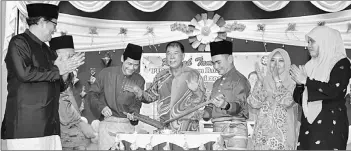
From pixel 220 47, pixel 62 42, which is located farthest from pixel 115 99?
pixel 220 47

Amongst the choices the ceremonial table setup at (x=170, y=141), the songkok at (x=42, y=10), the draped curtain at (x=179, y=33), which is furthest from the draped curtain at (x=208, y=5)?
the ceremonial table setup at (x=170, y=141)

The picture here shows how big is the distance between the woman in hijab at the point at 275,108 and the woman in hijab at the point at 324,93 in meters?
0.62

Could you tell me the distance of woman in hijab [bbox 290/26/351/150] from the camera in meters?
5.12

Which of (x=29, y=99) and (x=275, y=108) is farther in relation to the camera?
(x=275, y=108)

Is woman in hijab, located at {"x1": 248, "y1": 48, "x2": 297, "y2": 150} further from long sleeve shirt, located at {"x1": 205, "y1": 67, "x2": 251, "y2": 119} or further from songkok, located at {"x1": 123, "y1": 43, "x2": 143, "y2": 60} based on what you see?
songkok, located at {"x1": 123, "y1": 43, "x2": 143, "y2": 60}

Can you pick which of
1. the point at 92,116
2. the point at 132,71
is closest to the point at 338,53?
the point at 132,71

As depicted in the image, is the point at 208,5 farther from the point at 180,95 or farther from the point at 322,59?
the point at 322,59

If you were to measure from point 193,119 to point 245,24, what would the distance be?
1726 millimetres

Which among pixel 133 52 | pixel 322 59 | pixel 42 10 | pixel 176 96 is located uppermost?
pixel 42 10

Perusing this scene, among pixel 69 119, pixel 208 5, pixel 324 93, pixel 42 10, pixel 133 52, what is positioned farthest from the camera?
pixel 208 5

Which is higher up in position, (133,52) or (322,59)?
(133,52)

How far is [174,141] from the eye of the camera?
5176 mm

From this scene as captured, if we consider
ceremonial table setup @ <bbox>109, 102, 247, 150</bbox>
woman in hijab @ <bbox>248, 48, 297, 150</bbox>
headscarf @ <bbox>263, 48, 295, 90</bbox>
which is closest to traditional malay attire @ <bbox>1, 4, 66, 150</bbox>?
ceremonial table setup @ <bbox>109, 102, 247, 150</bbox>

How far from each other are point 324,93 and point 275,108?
96cm
